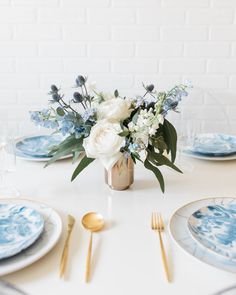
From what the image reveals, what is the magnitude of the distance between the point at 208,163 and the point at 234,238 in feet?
1.70

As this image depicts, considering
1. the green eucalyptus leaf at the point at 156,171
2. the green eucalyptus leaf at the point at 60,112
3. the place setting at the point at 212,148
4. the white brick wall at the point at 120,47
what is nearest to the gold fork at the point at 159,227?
the green eucalyptus leaf at the point at 156,171

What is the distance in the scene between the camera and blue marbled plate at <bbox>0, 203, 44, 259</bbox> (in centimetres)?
72

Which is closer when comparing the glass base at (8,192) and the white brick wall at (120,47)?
the glass base at (8,192)

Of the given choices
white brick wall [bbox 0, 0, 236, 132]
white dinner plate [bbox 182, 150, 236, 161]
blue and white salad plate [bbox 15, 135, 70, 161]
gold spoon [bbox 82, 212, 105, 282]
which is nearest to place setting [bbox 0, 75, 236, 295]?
gold spoon [bbox 82, 212, 105, 282]

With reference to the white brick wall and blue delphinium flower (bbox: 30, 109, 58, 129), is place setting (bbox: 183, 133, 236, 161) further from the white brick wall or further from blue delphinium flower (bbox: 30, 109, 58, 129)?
the white brick wall

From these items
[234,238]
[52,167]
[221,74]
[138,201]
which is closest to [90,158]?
[138,201]

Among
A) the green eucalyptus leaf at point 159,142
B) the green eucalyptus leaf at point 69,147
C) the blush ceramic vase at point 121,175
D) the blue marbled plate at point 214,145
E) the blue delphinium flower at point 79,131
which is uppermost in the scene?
the blue delphinium flower at point 79,131

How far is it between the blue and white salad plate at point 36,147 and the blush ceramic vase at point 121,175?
27 centimetres

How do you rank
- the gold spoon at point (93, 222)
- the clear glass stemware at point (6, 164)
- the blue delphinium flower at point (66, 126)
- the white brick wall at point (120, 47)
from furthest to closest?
the white brick wall at point (120, 47)
the clear glass stemware at point (6, 164)
the blue delphinium flower at point (66, 126)
the gold spoon at point (93, 222)

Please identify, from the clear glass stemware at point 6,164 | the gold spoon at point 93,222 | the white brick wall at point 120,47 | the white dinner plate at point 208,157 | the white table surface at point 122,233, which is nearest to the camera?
the white table surface at point 122,233

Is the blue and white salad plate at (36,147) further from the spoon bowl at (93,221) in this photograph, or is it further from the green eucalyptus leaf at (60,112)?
the spoon bowl at (93,221)

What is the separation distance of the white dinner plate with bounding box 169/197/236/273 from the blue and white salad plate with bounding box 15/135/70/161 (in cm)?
52

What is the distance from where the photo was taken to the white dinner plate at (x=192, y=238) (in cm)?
71

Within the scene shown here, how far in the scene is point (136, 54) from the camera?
79.5 inches
